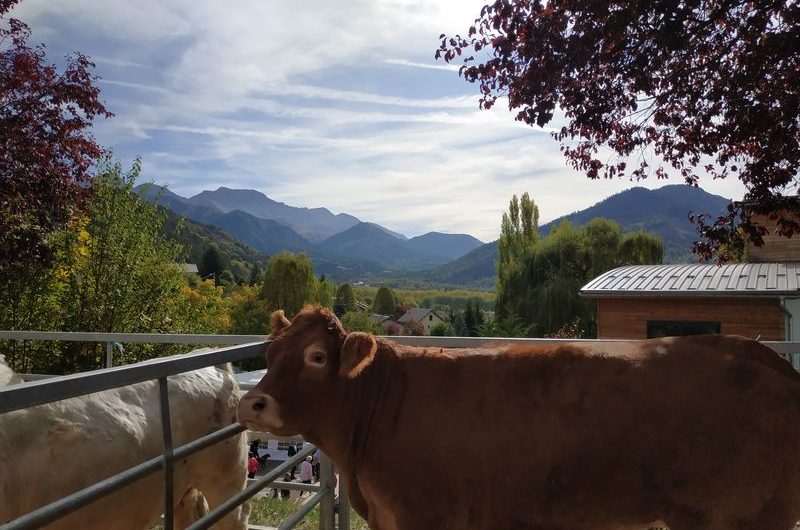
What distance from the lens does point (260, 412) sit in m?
2.15

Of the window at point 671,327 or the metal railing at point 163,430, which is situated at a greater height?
the metal railing at point 163,430

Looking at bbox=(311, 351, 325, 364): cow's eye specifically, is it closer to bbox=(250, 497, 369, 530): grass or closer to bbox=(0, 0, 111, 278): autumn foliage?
bbox=(250, 497, 369, 530): grass

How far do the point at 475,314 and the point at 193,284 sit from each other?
3512cm

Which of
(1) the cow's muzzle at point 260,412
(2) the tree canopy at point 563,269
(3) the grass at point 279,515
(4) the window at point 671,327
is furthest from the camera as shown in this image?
(2) the tree canopy at point 563,269

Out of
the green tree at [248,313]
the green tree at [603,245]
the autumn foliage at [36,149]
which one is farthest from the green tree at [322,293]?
the autumn foliage at [36,149]

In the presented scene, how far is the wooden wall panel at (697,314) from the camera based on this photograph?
13.4 metres

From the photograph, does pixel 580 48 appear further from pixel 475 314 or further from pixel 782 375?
pixel 475 314

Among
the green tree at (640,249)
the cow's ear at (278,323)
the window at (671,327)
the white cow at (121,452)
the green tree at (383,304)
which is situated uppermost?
the green tree at (640,249)

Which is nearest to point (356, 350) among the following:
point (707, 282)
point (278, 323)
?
point (278, 323)

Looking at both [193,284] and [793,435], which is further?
[193,284]

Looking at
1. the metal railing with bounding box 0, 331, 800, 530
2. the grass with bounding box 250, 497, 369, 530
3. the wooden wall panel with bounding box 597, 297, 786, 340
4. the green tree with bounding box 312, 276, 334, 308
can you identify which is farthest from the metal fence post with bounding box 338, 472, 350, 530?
the green tree with bounding box 312, 276, 334, 308

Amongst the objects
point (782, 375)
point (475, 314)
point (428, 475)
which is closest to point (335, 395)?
point (428, 475)

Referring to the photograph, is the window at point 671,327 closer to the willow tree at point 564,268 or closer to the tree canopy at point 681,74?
the tree canopy at point 681,74

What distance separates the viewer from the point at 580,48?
370 centimetres
